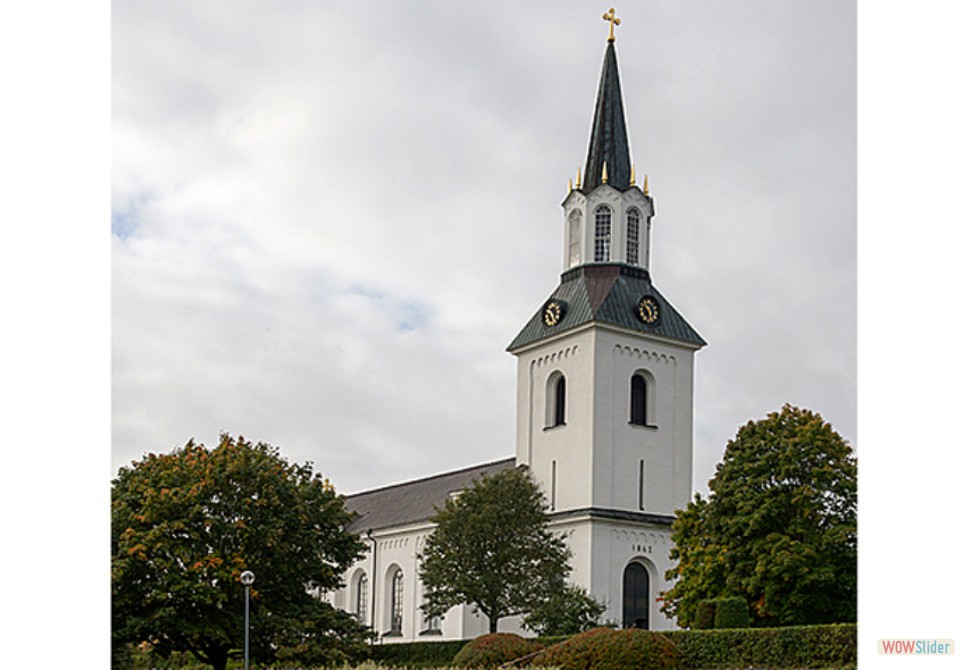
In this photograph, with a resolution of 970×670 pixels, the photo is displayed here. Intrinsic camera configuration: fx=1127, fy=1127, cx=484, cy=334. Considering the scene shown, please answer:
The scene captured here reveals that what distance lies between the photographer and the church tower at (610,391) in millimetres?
38594

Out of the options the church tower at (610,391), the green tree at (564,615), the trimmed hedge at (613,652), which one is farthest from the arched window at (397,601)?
the trimmed hedge at (613,652)

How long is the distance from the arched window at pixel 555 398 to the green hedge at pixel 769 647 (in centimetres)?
1801

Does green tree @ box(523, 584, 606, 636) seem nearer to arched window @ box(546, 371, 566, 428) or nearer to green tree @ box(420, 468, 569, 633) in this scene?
green tree @ box(420, 468, 569, 633)

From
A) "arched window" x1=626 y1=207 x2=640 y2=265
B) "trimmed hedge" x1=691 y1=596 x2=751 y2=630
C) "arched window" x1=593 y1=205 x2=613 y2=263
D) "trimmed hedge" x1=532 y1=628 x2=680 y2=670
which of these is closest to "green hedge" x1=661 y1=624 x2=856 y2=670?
"trimmed hedge" x1=532 y1=628 x2=680 y2=670

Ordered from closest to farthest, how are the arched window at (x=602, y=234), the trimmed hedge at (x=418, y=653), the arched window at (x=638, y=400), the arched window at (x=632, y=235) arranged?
the trimmed hedge at (x=418, y=653)
the arched window at (x=638, y=400)
the arched window at (x=602, y=234)
the arched window at (x=632, y=235)

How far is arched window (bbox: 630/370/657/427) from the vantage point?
41.2m

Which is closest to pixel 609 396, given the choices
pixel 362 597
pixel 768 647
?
pixel 768 647

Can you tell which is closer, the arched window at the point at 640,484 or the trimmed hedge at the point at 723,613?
the trimmed hedge at the point at 723,613

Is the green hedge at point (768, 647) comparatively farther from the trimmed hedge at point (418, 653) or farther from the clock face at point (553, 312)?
the clock face at point (553, 312)

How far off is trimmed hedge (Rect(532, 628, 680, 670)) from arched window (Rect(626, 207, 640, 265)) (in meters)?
22.6
